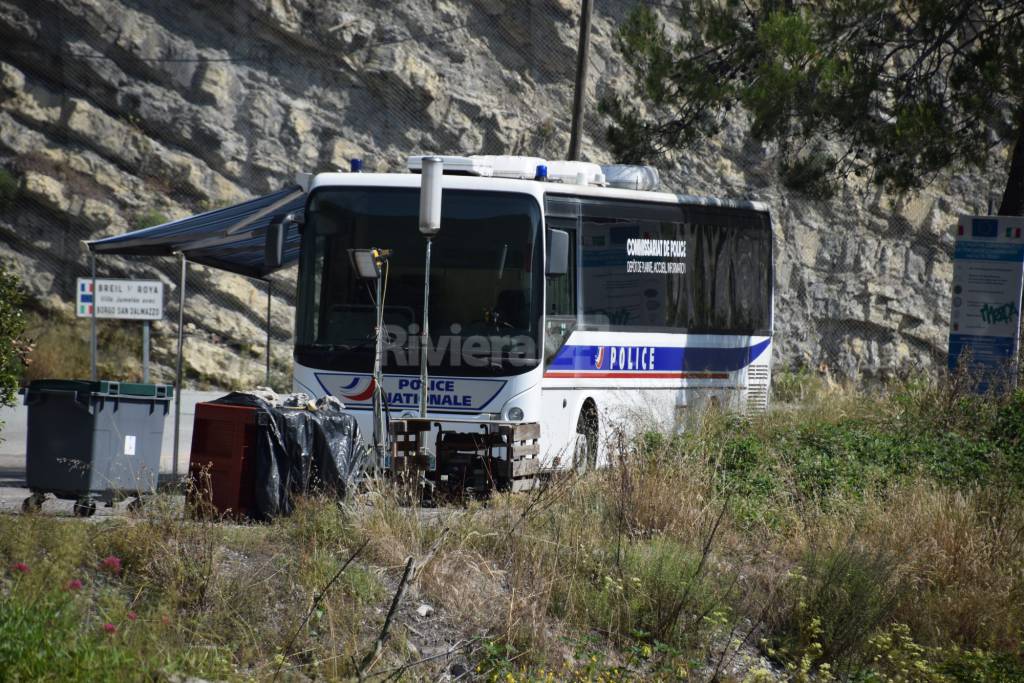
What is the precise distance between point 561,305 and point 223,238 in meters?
3.50

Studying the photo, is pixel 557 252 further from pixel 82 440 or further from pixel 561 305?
pixel 82 440

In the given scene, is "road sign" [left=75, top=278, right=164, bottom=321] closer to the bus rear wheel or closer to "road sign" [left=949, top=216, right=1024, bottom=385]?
the bus rear wheel

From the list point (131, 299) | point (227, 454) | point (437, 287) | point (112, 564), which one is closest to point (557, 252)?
point (437, 287)

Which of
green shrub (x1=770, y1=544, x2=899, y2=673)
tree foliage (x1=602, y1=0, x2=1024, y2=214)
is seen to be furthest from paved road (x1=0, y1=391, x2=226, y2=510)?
tree foliage (x1=602, y1=0, x2=1024, y2=214)

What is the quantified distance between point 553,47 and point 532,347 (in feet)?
64.1

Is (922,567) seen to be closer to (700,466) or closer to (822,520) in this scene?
(822,520)

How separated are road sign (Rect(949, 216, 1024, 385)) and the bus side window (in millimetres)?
4941

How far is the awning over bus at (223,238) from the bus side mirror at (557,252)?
8.73 ft

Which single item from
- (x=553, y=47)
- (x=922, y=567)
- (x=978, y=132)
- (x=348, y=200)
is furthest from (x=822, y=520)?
(x=553, y=47)

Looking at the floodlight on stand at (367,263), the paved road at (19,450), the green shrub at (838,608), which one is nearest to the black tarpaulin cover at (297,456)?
the floodlight on stand at (367,263)

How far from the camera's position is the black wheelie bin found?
9516mm

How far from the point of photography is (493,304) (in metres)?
12.2

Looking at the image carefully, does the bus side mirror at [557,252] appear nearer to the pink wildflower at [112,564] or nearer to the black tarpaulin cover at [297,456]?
the black tarpaulin cover at [297,456]

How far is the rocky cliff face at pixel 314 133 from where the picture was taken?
82.9 ft
